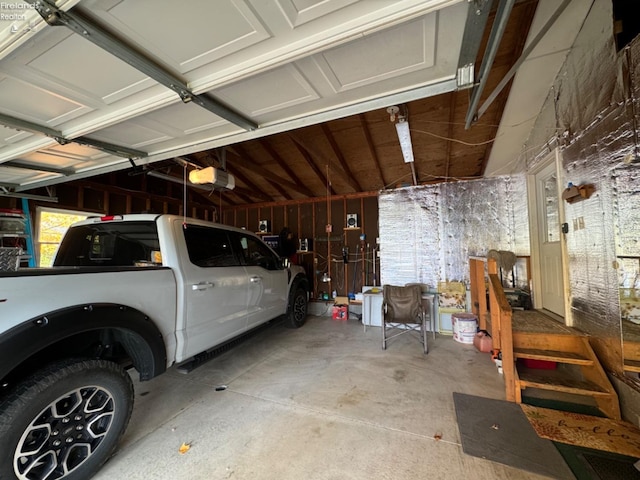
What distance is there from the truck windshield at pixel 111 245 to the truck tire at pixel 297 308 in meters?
2.30

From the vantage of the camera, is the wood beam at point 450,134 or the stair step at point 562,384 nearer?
the stair step at point 562,384

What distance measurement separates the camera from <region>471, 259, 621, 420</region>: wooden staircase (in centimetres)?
212

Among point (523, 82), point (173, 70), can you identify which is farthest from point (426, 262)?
point (173, 70)

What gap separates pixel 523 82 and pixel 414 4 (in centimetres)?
248

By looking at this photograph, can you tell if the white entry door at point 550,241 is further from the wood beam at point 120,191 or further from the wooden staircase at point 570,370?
the wood beam at point 120,191

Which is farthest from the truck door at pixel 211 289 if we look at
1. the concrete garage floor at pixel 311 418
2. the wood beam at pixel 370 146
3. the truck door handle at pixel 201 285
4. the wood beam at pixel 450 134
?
the wood beam at pixel 450 134

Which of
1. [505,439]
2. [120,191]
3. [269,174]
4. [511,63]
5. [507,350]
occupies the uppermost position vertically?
[511,63]

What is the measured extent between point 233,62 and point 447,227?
4.21 metres

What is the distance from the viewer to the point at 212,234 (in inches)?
107

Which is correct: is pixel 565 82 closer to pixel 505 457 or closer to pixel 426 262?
pixel 426 262

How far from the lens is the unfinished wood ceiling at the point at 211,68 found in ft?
3.94

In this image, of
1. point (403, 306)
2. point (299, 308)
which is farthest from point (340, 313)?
point (403, 306)

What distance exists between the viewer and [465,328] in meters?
3.80

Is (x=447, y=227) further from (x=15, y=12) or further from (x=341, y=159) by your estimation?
(x=15, y=12)
